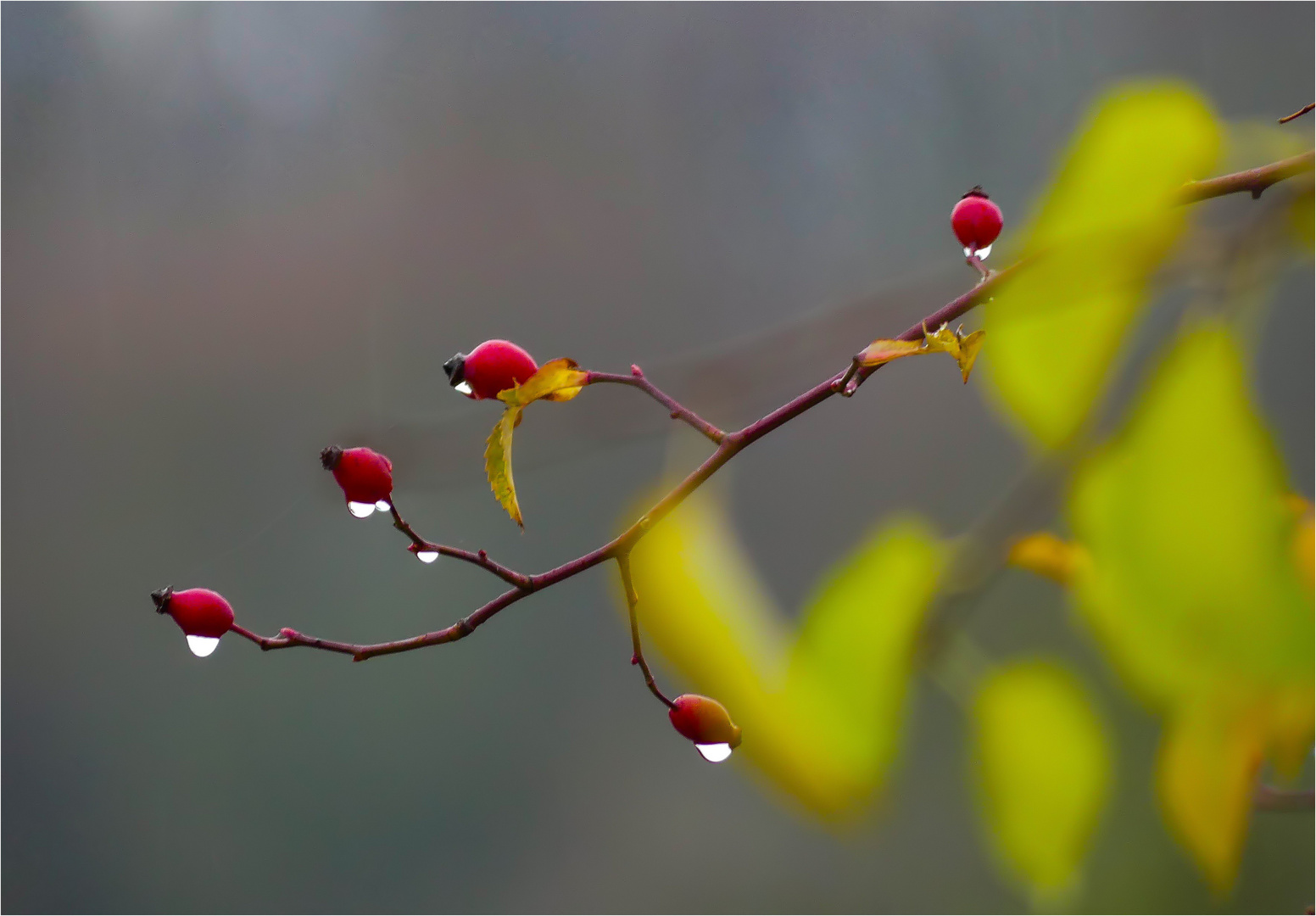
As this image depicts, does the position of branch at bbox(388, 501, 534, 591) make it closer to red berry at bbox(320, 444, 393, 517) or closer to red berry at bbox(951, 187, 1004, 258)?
red berry at bbox(320, 444, 393, 517)

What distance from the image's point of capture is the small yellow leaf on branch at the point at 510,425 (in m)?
0.35

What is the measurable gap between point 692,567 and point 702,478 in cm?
3

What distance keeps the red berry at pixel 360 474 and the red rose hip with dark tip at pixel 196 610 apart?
9cm

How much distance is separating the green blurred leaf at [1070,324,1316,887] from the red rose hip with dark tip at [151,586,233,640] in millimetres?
384

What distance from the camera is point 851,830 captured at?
29 centimetres

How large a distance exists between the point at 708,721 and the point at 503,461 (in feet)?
0.45

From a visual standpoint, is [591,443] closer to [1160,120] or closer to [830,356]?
[830,356]

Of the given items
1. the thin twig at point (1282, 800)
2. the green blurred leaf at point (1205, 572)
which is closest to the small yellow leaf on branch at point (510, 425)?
the green blurred leaf at point (1205, 572)

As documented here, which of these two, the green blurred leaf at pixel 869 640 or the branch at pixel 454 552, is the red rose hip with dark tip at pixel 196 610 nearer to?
the branch at pixel 454 552

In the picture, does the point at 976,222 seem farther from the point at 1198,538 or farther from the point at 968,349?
the point at 1198,538

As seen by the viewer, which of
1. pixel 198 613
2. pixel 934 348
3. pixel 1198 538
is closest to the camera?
pixel 1198 538

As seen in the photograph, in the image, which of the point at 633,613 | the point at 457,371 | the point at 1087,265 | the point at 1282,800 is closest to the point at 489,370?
the point at 457,371

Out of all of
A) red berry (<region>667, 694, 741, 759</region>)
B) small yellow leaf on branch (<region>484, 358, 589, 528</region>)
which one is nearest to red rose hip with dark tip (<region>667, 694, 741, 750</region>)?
red berry (<region>667, 694, 741, 759</region>)

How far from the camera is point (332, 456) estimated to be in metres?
0.39
